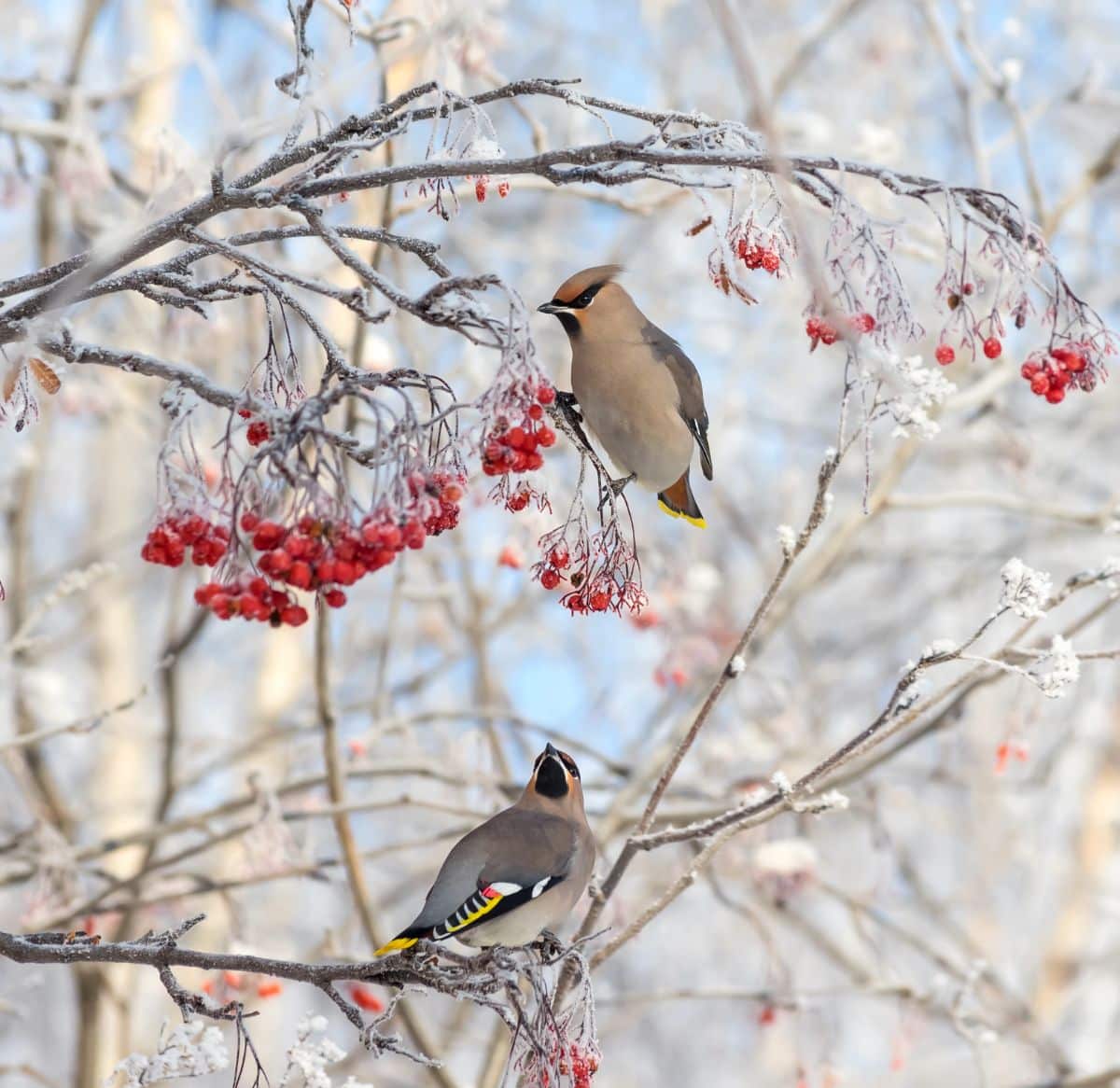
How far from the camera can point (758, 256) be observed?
232cm

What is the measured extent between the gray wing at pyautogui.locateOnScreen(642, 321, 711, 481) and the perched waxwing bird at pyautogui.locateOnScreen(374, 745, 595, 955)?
101cm

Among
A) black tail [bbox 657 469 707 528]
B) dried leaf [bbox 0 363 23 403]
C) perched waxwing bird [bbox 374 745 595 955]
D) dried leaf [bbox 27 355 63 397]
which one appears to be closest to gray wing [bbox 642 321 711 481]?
black tail [bbox 657 469 707 528]

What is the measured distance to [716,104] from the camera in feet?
30.1

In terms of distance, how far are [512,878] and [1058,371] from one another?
1.62m

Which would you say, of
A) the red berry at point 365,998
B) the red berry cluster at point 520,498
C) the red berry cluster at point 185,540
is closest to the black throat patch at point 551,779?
the red berry at point 365,998

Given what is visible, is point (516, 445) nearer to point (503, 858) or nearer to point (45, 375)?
point (45, 375)

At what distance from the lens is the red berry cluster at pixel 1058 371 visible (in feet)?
7.67

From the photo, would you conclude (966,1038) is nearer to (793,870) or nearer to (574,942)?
(793,870)

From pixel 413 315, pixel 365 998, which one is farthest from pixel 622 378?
pixel 365 998

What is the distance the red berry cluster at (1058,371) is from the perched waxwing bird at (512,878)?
1517mm

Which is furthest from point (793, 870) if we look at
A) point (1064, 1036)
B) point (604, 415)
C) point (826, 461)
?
point (1064, 1036)

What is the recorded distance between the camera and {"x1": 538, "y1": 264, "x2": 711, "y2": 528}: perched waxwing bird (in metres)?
3.29

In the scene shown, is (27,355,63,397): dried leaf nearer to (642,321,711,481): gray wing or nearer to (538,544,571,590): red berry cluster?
(538,544,571,590): red berry cluster

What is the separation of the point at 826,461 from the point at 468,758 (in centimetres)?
259
